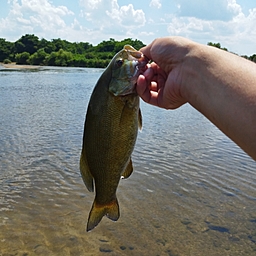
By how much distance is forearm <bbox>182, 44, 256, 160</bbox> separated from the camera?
2.05m

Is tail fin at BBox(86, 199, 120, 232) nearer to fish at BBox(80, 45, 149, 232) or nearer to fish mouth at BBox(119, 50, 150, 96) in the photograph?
fish at BBox(80, 45, 149, 232)

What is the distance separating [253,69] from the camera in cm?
214

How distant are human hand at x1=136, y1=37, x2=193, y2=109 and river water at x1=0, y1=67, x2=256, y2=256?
326cm

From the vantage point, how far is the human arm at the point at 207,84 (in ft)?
6.81

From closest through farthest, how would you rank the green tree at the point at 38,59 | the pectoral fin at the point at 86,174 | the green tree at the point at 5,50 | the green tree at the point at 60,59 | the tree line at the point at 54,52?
1. the pectoral fin at the point at 86,174
2. the tree line at the point at 54,52
3. the green tree at the point at 60,59
4. the green tree at the point at 38,59
5. the green tree at the point at 5,50

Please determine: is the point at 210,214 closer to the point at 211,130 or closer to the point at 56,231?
the point at 56,231

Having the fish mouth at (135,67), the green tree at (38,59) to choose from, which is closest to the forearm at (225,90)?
the fish mouth at (135,67)

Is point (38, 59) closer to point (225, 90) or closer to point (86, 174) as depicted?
point (86, 174)

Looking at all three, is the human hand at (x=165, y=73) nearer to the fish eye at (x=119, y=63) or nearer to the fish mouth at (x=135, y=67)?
the fish mouth at (x=135, y=67)

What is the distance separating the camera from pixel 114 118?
111 inches

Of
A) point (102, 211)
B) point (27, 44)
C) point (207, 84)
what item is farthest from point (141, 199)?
point (27, 44)

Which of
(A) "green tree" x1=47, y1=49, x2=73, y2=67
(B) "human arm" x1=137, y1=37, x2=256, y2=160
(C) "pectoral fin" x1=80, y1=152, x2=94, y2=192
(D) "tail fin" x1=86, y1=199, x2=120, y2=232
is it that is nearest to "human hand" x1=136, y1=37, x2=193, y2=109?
(B) "human arm" x1=137, y1=37, x2=256, y2=160

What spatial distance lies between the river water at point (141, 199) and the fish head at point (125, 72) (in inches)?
138

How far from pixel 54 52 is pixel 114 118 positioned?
9363 centimetres
